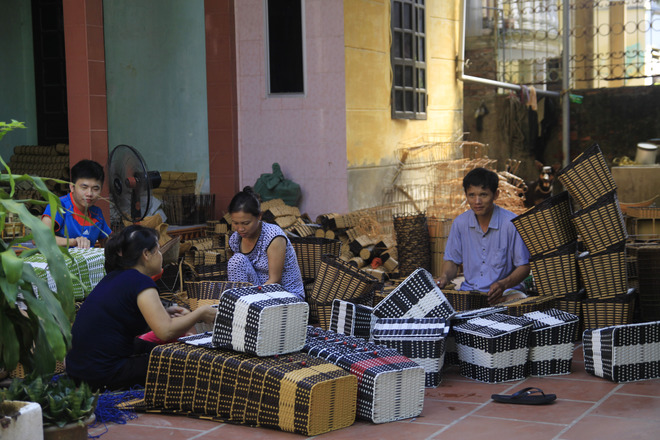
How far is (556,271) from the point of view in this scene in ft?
21.9

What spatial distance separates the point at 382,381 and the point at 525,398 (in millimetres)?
972

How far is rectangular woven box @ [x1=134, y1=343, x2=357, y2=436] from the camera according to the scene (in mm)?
4500

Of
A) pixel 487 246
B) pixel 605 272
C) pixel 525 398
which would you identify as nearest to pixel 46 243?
pixel 525 398

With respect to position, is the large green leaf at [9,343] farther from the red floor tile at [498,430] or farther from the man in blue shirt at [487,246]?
the man in blue shirt at [487,246]

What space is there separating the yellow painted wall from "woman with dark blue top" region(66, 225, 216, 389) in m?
5.90

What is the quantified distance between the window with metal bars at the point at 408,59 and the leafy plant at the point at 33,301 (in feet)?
28.4

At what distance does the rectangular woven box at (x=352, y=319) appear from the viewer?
5.80m

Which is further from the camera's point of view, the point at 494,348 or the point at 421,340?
the point at 494,348

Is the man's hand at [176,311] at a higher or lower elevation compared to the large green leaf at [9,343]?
lower

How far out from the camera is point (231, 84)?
428 inches

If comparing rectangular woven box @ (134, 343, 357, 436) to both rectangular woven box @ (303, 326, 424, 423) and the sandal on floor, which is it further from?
the sandal on floor

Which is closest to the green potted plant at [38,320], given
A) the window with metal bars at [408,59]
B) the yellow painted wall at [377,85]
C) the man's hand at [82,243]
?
the man's hand at [82,243]

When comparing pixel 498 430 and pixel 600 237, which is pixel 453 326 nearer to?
pixel 498 430

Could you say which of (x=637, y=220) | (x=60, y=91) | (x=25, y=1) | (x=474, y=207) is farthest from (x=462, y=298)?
(x=25, y=1)
